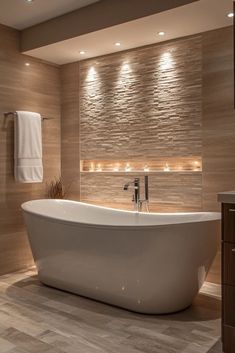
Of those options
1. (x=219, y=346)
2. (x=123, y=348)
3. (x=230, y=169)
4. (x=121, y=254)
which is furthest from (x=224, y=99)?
(x=123, y=348)

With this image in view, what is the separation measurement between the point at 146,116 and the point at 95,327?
6.79ft

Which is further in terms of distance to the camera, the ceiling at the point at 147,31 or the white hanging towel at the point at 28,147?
the white hanging towel at the point at 28,147

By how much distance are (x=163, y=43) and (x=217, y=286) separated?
2387 millimetres

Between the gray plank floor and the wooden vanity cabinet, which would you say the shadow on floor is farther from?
the wooden vanity cabinet

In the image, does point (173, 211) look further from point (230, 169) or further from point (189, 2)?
point (189, 2)

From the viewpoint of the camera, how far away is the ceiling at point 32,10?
122 inches

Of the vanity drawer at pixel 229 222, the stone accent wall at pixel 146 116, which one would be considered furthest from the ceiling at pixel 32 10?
the vanity drawer at pixel 229 222

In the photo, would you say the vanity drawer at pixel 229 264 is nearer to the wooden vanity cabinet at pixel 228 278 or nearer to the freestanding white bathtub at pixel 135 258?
the wooden vanity cabinet at pixel 228 278

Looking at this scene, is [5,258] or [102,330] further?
[5,258]

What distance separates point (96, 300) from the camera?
285cm

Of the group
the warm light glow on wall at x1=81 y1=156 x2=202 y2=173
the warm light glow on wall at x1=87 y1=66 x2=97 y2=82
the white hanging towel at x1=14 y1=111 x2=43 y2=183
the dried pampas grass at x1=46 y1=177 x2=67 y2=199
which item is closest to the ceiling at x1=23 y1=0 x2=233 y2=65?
the warm light glow on wall at x1=87 y1=66 x2=97 y2=82

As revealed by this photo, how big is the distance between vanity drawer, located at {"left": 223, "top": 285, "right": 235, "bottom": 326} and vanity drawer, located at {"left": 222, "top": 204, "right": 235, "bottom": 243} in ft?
0.98

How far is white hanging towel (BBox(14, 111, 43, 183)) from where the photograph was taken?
3.63 meters

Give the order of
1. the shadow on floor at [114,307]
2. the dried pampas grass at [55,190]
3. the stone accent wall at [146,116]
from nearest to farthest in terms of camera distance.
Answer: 1. the shadow on floor at [114,307]
2. the stone accent wall at [146,116]
3. the dried pampas grass at [55,190]
